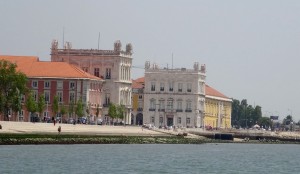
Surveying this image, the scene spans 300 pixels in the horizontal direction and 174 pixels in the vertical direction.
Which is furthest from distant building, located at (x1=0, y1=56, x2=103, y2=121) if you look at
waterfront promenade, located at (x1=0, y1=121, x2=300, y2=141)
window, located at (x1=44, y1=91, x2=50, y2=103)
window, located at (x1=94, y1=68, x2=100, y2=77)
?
waterfront promenade, located at (x1=0, y1=121, x2=300, y2=141)

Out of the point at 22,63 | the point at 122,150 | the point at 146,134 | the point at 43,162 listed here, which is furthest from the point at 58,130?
the point at 22,63

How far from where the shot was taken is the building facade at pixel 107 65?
7510 inches

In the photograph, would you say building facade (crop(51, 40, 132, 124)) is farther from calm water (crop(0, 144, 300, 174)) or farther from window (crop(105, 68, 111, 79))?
calm water (crop(0, 144, 300, 174))

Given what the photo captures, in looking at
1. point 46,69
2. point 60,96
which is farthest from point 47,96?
point 46,69

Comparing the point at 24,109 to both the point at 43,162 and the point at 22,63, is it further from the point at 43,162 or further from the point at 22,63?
the point at 43,162

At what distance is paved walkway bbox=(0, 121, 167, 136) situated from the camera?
131000 millimetres

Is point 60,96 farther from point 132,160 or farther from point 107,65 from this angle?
point 132,160

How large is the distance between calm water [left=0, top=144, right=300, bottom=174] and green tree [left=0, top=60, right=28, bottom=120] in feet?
84.2

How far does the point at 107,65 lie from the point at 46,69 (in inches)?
579

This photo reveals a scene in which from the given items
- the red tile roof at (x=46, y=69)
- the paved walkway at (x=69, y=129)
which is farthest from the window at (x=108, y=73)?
the paved walkway at (x=69, y=129)

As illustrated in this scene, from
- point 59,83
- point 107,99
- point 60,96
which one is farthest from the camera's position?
point 107,99

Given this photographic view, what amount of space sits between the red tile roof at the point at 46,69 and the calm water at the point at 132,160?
48.7 metres

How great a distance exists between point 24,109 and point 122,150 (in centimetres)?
5224

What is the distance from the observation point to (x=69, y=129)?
465 ft
